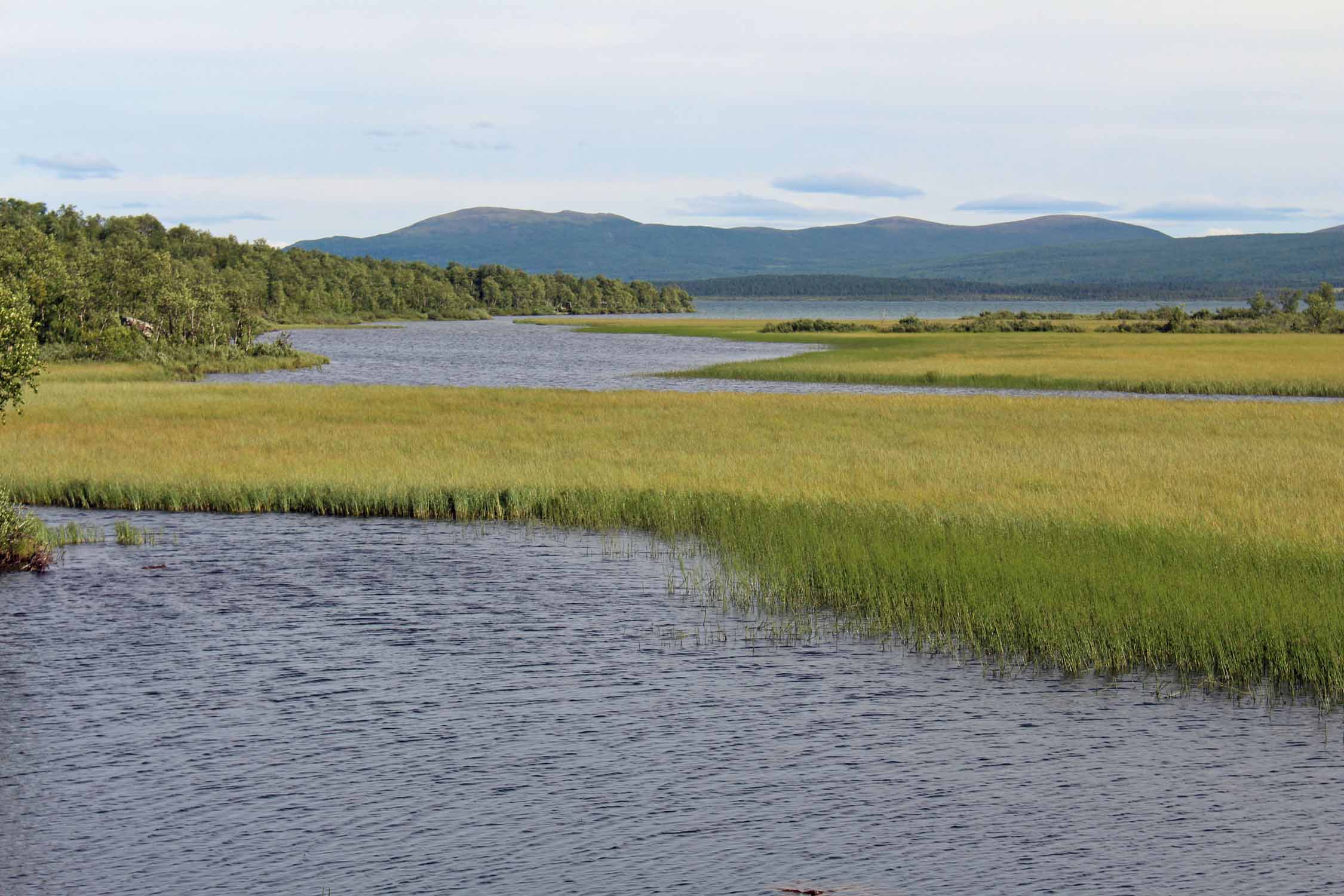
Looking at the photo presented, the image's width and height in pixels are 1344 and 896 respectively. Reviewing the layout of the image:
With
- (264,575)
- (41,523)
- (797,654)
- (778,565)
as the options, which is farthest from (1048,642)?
(41,523)

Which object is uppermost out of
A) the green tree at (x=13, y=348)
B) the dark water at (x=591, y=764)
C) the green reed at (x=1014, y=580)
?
the green tree at (x=13, y=348)

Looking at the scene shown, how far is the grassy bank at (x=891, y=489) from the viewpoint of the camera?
1870 centimetres

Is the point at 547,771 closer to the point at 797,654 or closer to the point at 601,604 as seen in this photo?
the point at 797,654

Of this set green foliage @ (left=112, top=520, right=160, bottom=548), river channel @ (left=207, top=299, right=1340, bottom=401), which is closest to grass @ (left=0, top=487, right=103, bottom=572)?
green foliage @ (left=112, top=520, right=160, bottom=548)

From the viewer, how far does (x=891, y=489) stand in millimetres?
29984

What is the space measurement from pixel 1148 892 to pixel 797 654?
780 cm

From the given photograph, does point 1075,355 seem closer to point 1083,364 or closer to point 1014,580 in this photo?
point 1083,364

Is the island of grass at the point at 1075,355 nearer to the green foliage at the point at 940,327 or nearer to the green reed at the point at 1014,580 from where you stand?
the green foliage at the point at 940,327

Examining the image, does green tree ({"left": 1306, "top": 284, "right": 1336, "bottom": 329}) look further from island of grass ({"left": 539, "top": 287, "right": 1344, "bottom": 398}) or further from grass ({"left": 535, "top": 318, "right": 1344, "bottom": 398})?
grass ({"left": 535, "top": 318, "right": 1344, "bottom": 398})

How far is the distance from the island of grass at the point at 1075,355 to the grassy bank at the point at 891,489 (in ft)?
51.3

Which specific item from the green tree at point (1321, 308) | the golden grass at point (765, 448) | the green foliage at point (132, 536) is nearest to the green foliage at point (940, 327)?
the green tree at point (1321, 308)

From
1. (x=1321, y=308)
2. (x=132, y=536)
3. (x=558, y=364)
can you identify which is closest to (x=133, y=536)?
(x=132, y=536)

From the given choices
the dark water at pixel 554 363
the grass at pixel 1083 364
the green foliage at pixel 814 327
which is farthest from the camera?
the green foliage at pixel 814 327

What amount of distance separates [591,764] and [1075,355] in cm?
8266
